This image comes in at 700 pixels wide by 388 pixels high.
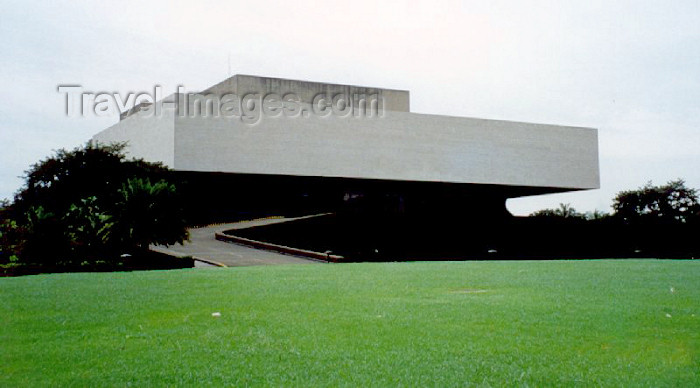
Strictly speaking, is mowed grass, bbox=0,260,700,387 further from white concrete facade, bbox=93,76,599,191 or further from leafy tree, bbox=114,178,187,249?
white concrete facade, bbox=93,76,599,191

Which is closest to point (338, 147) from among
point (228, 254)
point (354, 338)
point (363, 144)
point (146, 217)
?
point (363, 144)

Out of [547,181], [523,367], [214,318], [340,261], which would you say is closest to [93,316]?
[214,318]

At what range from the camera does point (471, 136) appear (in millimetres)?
64500

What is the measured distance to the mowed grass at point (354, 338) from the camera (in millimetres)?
5562

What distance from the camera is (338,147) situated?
196 ft

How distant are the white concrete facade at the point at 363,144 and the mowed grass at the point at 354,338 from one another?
45.0 metres

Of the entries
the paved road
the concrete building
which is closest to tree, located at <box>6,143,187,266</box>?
the paved road

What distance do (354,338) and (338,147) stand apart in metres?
53.2

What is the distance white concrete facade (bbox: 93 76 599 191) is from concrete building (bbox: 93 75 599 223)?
87mm

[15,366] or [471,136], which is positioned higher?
[471,136]

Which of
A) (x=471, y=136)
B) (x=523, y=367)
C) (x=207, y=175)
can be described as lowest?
(x=523, y=367)

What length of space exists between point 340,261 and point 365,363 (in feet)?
75.7

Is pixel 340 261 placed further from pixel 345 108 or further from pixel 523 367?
pixel 345 108

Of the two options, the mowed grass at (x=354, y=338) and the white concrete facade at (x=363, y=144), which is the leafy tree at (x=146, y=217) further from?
the white concrete facade at (x=363, y=144)
